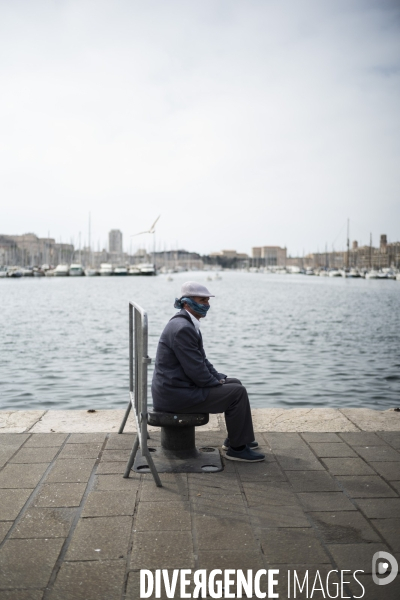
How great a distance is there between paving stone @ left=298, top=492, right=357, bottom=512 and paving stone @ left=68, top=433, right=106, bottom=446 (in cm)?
212

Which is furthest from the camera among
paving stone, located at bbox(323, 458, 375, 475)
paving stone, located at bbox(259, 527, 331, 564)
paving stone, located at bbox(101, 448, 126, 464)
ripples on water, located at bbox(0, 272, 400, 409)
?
ripples on water, located at bbox(0, 272, 400, 409)

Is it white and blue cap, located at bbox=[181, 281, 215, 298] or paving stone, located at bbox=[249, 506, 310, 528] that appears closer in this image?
paving stone, located at bbox=[249, 506, 310, 528]

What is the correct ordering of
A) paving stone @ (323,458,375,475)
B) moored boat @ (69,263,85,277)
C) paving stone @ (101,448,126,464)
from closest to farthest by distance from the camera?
paving stone @ (323,458,375,475) → paving stone @ (101,448,126,464) → moored boat @ (69,263,85,277)

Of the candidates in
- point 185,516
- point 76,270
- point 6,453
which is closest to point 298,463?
point 185,516

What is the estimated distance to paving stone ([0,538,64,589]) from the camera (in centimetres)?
311

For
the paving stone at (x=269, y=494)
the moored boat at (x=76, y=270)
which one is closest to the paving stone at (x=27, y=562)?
the paving stone at (x=269, y=494)

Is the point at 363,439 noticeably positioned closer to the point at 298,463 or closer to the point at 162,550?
the point at 298,463

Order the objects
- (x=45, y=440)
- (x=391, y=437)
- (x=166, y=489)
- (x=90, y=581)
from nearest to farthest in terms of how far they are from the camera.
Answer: (x=90, y=581) → (x=166, y=489) → (x=45, y=440) → (x=391, y=437)

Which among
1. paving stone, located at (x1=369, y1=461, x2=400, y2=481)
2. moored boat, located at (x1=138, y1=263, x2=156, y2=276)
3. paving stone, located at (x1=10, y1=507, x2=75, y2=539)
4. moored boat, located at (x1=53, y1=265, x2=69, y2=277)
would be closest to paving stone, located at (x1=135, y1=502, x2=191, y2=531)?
paving stone, located at (x1=10, y1=507, x2=75, y2=539)

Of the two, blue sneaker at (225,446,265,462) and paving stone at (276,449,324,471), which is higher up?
blue sneaker at (225,446,265,462)

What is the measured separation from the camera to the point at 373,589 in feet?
10.1

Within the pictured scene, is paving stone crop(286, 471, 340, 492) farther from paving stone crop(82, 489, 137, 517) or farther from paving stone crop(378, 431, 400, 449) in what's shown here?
paving stone crop(82, 489, 137, 517)

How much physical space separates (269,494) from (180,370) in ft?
4.23

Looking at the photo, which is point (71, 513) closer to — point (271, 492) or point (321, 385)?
point (271, 492)
